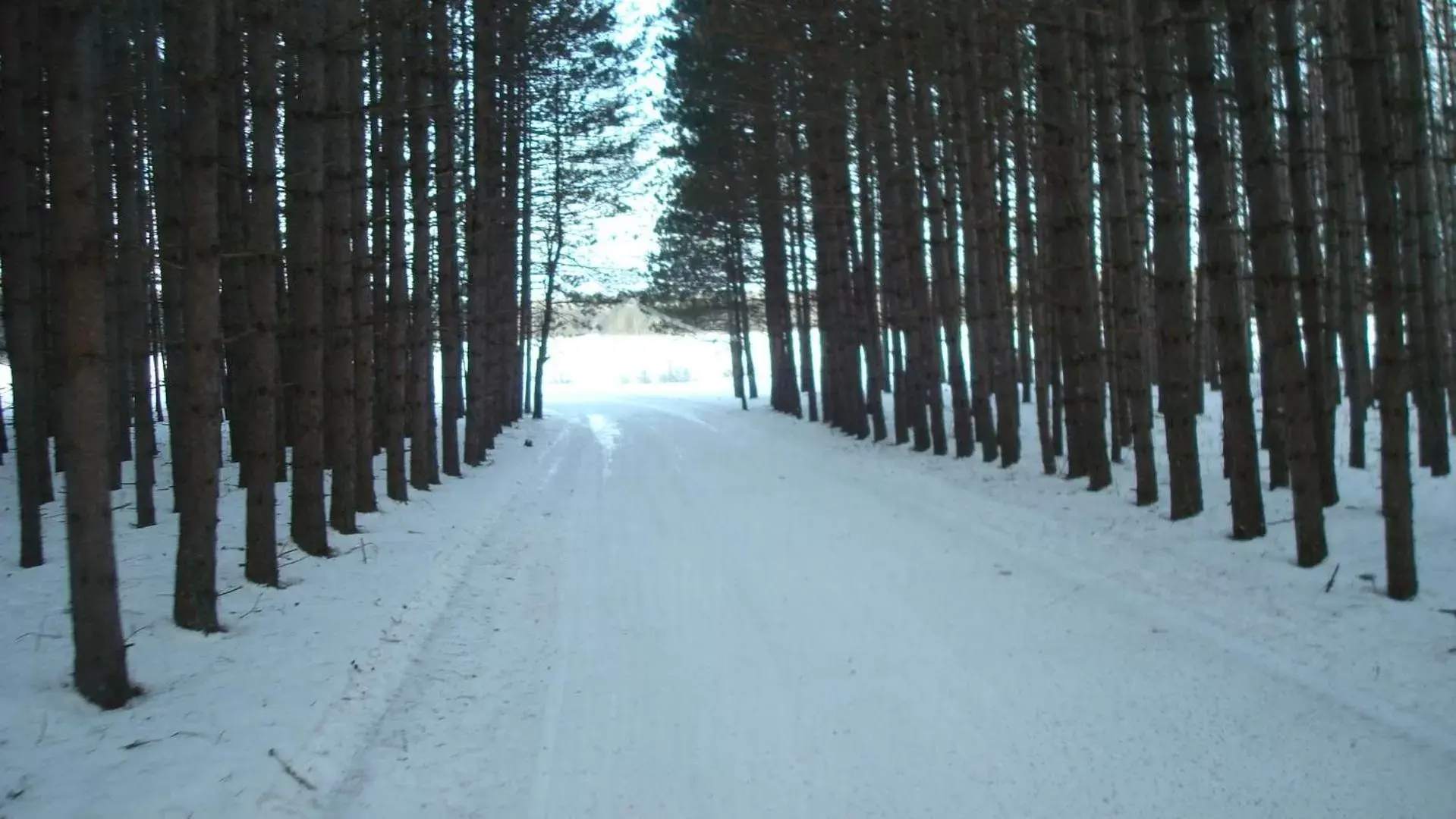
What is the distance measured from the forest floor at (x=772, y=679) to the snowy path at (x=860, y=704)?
23 mm

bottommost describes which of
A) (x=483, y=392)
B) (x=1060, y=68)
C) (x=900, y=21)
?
(x=483, y=392)

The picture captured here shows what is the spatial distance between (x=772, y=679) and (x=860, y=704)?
66 centimetres

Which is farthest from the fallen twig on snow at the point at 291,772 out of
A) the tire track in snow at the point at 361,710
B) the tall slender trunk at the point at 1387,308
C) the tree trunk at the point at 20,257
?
the tall slender trunk at the point at 1387,308

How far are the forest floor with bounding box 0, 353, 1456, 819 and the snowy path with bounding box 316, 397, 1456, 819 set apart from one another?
0.08 ft

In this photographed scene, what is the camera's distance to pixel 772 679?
6.01 m

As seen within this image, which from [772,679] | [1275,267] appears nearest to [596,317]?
[1275,267]

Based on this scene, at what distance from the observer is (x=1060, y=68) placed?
43.1ft

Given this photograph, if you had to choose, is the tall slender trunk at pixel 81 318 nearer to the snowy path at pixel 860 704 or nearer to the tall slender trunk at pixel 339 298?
the snowy path at pixel 860 704

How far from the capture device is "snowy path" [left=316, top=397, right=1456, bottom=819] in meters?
4.44

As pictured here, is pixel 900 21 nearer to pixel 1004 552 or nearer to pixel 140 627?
pixel 1004 552

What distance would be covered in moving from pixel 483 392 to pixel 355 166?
7468 millimetres

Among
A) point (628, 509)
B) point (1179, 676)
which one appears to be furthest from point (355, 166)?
point (1179, 676)

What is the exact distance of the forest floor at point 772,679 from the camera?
14.7 ft

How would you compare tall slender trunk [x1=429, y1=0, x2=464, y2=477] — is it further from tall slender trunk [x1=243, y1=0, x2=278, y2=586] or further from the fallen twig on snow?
the fallen twig on snow
